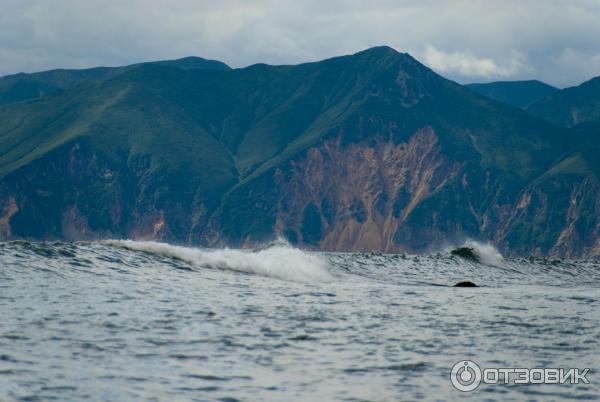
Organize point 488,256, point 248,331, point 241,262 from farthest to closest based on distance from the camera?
point 488,256 → point 241,262 → point 248,331

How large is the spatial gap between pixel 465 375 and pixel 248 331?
8.90 m

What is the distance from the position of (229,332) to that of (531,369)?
10175mm

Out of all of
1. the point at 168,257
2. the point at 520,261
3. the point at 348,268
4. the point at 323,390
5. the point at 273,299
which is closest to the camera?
the point at 323,390

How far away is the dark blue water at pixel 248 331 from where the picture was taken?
22766 mm

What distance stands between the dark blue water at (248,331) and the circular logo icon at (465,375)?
0.82 ft

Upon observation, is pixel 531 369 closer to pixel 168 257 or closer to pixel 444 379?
pixel 444 379

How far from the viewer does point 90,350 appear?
85.6 ft

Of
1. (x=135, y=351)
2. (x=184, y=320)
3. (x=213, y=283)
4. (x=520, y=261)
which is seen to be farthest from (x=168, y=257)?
(x=520, y=261)

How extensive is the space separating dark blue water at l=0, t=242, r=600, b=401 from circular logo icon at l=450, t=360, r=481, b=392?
25cm

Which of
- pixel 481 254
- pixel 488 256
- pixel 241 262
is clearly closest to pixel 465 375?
pixel 241 262

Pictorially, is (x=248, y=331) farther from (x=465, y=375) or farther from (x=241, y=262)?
(x=241, y=262)

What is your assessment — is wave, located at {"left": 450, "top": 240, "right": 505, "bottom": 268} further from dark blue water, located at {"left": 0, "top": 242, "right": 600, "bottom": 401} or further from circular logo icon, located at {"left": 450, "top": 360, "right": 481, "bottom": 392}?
circular logo icon, located at {"left": 450, "top": 360, "right": 481, "bottom": 392}

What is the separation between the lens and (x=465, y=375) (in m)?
24.9

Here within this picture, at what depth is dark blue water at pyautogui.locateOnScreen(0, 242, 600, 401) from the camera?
74.7 ft
